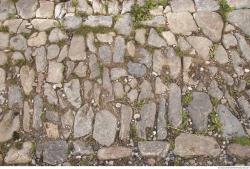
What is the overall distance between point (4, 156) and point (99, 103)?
150cm

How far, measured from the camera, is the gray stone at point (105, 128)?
18.6ft

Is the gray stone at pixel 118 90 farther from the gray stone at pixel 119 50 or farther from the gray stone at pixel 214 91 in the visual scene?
the gray stone at pixel 214 91

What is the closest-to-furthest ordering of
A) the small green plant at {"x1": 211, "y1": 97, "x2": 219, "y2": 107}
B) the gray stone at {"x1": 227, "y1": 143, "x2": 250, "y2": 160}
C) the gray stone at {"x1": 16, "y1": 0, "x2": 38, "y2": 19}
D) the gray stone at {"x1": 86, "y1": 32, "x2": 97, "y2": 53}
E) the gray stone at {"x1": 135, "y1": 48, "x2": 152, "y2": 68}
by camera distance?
the gray stone at {"x1": 227, "y1": 143, "x2": 250, "y2": 160} → the small green plant at {"x1": 211, "y1": 97, "x2": 219, "y2": 107} → the gray stone at {"x1": 135, "y1": 48, "x2": 152, "y2": 68} → the gray stone at {"x1": 86, "y1": 32, "x2": 97, "y2": 53} → the gray stone at {"x1": 16, "y1": 0, "x2": 38, "y2": 19}

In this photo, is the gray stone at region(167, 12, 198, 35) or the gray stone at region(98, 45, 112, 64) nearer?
the gray stone at region(98, 45, 112, 64)

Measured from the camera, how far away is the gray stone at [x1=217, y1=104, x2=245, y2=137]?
18.3 ft

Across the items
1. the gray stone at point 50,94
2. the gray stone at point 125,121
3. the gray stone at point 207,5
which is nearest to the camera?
the gray stone at point 125,121

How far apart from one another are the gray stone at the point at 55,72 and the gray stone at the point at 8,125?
2.41ft

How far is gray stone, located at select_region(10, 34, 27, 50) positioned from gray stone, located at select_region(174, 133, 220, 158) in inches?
106

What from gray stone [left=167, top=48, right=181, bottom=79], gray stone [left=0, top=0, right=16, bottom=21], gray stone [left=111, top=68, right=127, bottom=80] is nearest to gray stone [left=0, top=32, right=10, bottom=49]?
gray stone [left=0, top=0, right=16, bottom=21]

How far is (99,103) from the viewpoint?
583 centimetres

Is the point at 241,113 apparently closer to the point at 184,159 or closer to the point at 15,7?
the point at 184,159

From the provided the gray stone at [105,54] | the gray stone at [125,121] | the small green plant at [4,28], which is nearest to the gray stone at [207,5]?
the gray stone at [105,54]

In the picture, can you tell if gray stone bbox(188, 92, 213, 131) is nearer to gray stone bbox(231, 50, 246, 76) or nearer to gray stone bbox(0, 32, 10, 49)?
gray stone bbox(231, 50, 246, 76)

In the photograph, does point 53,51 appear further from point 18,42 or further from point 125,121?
point 125,121
